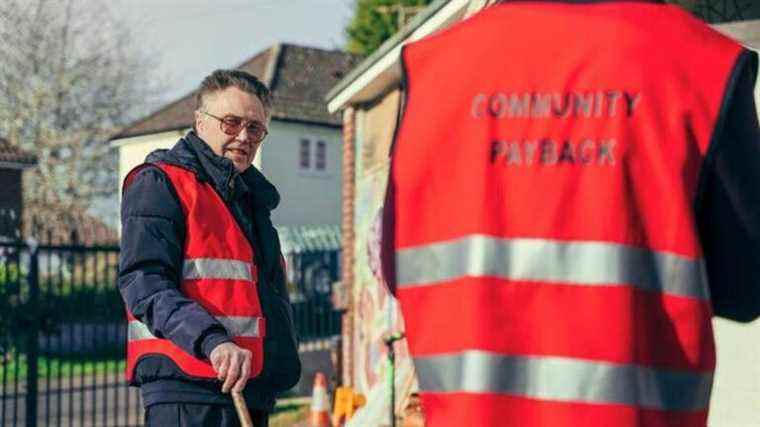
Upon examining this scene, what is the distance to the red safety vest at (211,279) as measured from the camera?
4.21 meters

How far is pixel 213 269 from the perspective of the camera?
424 centimetres

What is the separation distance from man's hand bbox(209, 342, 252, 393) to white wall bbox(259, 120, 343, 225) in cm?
3426

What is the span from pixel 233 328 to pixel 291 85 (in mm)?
36807

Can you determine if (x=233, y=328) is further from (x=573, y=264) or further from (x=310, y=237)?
(x=310, y=237)

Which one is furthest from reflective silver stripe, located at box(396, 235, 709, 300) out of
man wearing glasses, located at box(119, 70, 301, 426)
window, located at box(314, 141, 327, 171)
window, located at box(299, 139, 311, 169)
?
window, located at box(314, 141, 327, 171)

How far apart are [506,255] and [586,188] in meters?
0.21

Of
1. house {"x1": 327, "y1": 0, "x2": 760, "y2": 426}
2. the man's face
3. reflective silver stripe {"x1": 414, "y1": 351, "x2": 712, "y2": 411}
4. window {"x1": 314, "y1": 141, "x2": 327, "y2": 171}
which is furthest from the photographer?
window {"x1": 314, "y1": 141, "x2": 327, "y2": 171}

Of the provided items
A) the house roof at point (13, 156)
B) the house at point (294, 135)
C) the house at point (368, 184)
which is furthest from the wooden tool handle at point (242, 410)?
the house roof at point (13, 156)

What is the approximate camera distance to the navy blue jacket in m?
4.01

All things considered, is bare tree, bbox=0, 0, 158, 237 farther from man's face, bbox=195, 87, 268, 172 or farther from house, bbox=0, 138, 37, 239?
man's face, bbox=195, 87, 268, 172

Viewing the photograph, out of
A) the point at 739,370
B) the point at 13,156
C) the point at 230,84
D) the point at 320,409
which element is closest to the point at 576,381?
the point at 230,84

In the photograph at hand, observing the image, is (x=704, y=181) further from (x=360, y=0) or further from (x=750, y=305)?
(x=360, y=0)

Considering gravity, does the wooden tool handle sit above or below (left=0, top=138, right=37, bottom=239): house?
below

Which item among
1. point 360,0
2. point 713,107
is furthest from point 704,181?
point 360,0
